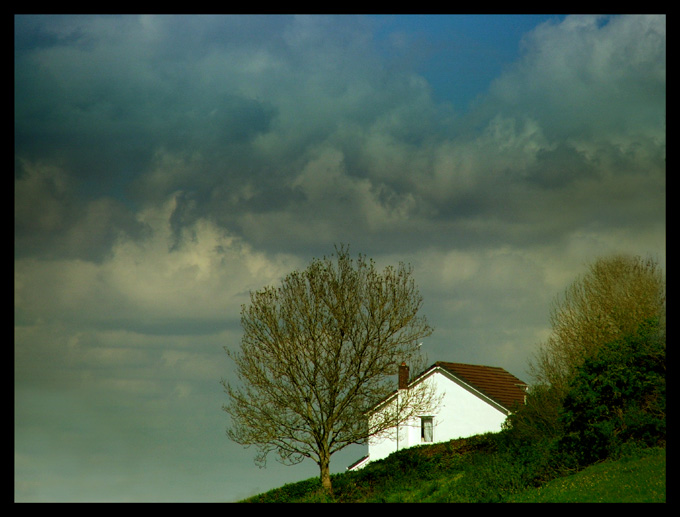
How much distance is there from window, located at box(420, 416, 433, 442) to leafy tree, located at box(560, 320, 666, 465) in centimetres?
2018

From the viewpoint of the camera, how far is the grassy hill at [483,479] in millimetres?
16938

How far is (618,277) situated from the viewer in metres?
33.8

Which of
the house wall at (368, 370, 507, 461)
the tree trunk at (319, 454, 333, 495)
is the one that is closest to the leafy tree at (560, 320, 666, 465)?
the tree trunk at (319, 454, 333, 495)

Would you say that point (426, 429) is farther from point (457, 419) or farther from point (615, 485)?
point (615, 485)

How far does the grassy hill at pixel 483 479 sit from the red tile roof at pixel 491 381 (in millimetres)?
8199

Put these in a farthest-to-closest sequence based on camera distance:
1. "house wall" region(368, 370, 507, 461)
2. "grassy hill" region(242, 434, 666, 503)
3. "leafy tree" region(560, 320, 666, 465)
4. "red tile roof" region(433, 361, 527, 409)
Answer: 1. "red tile roof" region(433, 361, 527, 409)
2. "house wall" region(368, 370, 507, 461)
3. "leafy tree" region(560, 320, 666, 465)
4. "grassy hill" region(242, 434, 666, 503)

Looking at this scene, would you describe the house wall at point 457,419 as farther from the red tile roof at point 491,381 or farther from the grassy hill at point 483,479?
the grassy hill at point 483,479

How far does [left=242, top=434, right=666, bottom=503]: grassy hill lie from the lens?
1694cm

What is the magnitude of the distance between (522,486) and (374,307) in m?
8.64

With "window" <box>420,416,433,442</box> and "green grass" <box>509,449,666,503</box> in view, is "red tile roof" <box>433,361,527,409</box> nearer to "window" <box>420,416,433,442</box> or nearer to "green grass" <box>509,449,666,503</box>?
"window" <box>420,416,433,442</box>

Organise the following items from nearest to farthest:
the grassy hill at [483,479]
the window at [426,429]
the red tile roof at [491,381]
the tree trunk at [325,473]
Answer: the grassy hill at [483,479] → the tree trunk at [325,473] → the window at [426,429] → the red tile roof at [491,381]

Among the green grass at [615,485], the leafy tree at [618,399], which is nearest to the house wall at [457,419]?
the leafy tree at [618,399]
